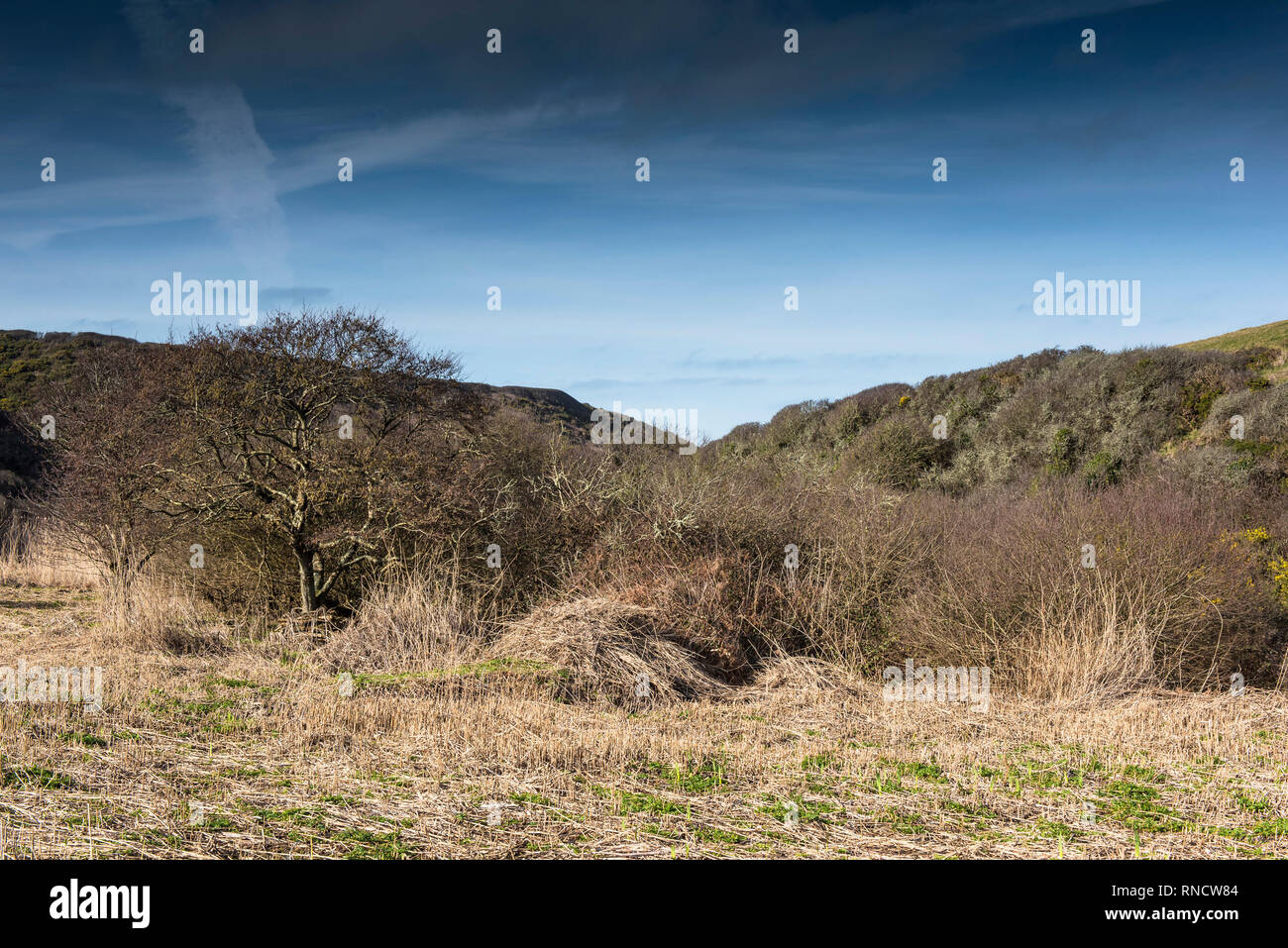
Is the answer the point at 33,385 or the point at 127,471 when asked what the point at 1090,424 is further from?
the point at 33,385

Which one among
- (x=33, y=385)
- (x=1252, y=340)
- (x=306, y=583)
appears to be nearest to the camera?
(x=306, y=583)

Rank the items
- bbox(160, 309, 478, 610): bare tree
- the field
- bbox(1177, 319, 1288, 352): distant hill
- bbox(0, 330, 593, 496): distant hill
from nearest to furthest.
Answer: the field, bbox(160, 309, 478, 610): bare tree, bbox(0, 330, 593, 496): distant hill, bbox(1177, 319, 1288, 352): distant hill

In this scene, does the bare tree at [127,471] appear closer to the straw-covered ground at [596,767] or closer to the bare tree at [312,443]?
the bare tree at [312,443]

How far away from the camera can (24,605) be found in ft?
44.9

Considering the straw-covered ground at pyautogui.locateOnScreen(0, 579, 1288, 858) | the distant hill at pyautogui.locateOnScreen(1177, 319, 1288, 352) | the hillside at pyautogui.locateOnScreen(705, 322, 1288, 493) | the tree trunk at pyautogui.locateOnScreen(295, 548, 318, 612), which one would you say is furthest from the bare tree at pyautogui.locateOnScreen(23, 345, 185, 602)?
the distant hill at pyautogui.locateOnScreen(1177, 319, 1288, 352)

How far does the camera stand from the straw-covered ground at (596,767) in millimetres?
4586

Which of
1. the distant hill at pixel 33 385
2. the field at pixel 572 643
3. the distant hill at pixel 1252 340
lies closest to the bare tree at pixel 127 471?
the field at pixel 572 643

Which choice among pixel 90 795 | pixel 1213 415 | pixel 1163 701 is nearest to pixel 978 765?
pixel 1163 701

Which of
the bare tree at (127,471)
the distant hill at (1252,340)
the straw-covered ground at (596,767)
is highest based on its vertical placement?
the distant hill at (1252,340)

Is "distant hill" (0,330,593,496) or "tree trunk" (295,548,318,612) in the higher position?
"distant hill" (0,330,593,496)

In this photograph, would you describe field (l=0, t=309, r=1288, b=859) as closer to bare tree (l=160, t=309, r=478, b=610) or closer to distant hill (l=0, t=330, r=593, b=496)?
bare tree (l=160, t=309, r=478, b=610)

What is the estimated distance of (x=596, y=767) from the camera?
5816 mm

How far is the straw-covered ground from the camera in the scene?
459 centimetres

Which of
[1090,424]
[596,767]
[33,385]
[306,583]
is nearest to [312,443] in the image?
[306,583]
